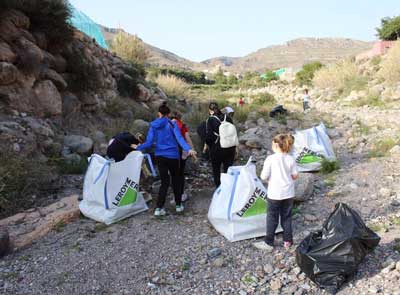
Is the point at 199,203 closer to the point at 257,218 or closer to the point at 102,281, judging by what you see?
the point at 257,218

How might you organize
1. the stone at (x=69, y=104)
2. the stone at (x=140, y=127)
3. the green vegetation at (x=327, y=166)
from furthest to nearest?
the stone at (x=140, y=127) → the stone at (x=69, y=104) → the green vegetation at (x=327, y=166)

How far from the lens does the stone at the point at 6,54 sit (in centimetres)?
591

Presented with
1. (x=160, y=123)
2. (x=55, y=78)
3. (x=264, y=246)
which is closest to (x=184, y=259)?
(x=264, y=246)

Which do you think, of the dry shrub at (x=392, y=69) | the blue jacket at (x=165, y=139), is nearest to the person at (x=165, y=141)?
the blue jacket at (x=165, y=139)

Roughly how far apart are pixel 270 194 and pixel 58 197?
3.01 metres

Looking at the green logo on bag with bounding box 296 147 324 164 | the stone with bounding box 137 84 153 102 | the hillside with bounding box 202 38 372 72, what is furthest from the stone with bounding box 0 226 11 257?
the hillside with bounding box 202 38 372 72

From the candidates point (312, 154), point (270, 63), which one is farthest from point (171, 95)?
point (270, 63)

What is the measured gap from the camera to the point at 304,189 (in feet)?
14.6

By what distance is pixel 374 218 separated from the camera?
377 cm

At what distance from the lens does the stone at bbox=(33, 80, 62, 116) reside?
6430 millimetres

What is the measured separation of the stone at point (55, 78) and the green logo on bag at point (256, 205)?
4.95 meters

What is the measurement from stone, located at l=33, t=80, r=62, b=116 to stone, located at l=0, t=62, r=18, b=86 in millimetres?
459

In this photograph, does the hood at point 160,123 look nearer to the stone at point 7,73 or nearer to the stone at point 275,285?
the stone at point 275,285

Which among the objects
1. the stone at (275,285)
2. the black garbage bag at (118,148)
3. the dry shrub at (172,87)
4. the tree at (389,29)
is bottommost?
the stone at (275,285)
